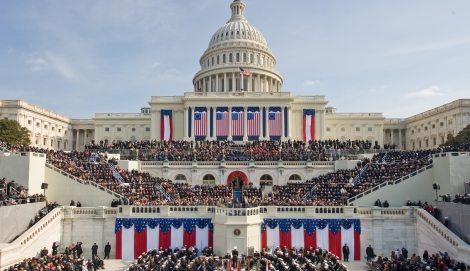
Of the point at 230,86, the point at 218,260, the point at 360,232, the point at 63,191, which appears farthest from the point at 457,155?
the point at 230,86

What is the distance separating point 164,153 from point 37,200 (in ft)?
70.8

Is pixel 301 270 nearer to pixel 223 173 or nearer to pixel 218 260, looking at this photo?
pixel 218 260

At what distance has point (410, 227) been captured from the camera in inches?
1318

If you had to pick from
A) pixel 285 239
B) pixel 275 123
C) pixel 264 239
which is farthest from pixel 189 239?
pixel 275 123

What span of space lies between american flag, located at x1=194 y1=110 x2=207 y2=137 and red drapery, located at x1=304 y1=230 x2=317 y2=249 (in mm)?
45204

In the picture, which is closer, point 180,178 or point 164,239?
point 164,239

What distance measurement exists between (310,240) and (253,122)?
4479cm

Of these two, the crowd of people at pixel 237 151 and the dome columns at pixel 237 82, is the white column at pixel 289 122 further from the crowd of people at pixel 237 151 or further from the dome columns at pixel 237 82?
the dome columns at pixel 237 82

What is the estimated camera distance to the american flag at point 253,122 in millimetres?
75938

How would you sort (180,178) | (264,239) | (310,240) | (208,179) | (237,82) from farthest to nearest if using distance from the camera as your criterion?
(237,82) < (208,179) < (180,178) < (310,240) < (264,239)

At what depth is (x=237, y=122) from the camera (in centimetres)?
7650

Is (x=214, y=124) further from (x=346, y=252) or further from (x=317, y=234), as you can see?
(x=346, y=252)

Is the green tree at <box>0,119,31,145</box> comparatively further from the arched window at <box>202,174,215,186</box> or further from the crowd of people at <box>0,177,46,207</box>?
the arched window at <box>202,174,215,186</box>

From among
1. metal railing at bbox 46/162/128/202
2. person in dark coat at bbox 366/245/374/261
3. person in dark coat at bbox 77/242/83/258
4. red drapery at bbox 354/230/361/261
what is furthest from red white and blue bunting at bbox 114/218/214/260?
person in dark coat at bbox 366/245/374/261
